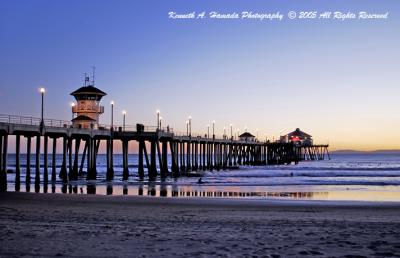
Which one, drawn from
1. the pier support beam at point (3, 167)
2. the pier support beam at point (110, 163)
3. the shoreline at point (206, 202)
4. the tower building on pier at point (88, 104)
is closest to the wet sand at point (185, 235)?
the shoreline at point (206, 202)

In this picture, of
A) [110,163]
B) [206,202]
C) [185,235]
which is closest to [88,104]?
[110,163]

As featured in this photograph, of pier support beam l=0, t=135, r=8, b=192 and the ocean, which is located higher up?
pier support beam l=0, t=135, r=8, b=192

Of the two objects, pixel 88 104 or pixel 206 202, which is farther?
pixel 88 104

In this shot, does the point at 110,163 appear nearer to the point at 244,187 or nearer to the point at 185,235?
the point at 244,187

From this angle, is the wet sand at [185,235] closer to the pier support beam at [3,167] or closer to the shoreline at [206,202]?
the shoreline at [206,202]

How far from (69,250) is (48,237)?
4.60 feet

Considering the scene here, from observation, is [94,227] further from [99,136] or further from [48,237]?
[99,136]

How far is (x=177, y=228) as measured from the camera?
34.0ft

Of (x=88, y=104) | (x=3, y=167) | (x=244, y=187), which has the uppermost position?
(x=88, y=104)

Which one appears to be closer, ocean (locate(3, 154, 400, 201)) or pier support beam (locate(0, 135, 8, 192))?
pier support beam (locate(0, 135, 8, 192))

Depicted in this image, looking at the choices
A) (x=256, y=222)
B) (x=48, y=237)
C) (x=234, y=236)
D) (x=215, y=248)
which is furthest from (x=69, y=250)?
(x=256, y=222)

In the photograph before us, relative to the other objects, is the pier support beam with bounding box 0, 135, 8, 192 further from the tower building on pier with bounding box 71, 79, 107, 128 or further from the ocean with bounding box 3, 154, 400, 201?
the tower building on pier with bounding box 71, 79, 107, 128

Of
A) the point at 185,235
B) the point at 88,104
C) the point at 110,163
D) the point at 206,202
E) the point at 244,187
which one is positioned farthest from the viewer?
the point at 88,104

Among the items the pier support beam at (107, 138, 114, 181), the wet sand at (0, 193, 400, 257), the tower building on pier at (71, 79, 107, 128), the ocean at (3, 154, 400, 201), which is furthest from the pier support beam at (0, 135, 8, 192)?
the tower building on pier at (71, 79, 107, 128)
